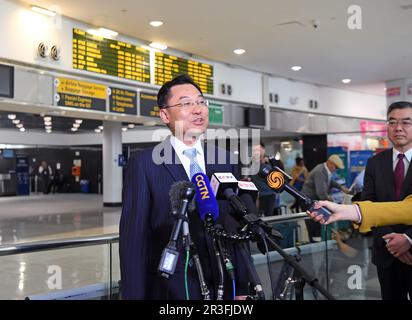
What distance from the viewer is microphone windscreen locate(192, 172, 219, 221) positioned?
1538mm

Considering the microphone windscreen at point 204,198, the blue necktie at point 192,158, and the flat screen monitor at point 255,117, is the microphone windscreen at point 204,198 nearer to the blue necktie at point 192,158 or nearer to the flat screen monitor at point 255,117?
the blue necktie at point 192,158

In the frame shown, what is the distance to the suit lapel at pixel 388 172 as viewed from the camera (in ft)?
9.16

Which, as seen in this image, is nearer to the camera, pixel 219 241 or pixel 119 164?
pixel 219 241

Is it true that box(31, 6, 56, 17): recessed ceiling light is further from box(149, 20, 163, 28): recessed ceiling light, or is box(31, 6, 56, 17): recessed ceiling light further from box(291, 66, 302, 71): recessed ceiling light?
box(291, 66, 302, 71): recessed ceiling light

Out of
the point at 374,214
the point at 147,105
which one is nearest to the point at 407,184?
the point at 374,214

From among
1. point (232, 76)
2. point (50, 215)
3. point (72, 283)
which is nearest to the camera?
point (72, 283)

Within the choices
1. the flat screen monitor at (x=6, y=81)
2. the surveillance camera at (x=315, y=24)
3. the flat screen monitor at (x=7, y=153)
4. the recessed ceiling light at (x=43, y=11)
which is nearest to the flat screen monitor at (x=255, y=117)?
the surveillance camera at (x=315, y=24)

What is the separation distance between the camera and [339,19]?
7594 mm

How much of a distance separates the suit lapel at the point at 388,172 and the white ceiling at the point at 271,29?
4.46m

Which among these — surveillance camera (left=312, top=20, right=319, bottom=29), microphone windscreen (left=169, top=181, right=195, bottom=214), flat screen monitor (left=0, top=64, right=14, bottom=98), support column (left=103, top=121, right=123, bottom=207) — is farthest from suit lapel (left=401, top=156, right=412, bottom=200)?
support column (left=103, top=121, right=123, bottom=207)

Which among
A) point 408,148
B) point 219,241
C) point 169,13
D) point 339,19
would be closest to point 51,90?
point 169,13
